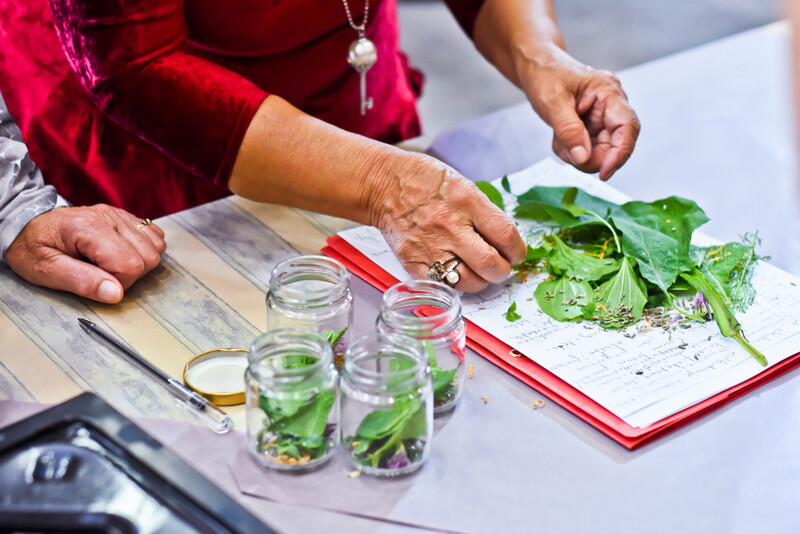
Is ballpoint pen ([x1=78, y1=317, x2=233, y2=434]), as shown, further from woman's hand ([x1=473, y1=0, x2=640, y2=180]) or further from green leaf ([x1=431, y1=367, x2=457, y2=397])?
woman's hand ([x1=473, y1=0, x2=640, y2=180])

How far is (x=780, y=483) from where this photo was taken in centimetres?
88

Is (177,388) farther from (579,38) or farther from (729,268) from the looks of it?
(579,38)

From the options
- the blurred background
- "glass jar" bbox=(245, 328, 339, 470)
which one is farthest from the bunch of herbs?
the blurred background

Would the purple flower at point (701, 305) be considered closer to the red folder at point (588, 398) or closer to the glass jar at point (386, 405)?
the red folder at point (588, 398)

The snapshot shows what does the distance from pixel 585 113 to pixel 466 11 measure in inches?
18.1

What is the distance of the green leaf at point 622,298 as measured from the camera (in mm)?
1111

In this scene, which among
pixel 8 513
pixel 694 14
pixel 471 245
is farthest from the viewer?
pixel 694 14

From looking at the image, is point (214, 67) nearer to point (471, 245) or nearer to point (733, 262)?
point (471, 245)

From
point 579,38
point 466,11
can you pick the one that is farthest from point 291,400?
point 579,38

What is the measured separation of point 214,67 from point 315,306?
480 mm

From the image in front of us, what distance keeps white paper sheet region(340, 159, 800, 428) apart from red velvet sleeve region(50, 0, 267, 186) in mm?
306

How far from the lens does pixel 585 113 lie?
1.49 meters

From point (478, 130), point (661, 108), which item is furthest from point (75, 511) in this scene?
point (661, 108)

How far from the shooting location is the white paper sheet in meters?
0.98
